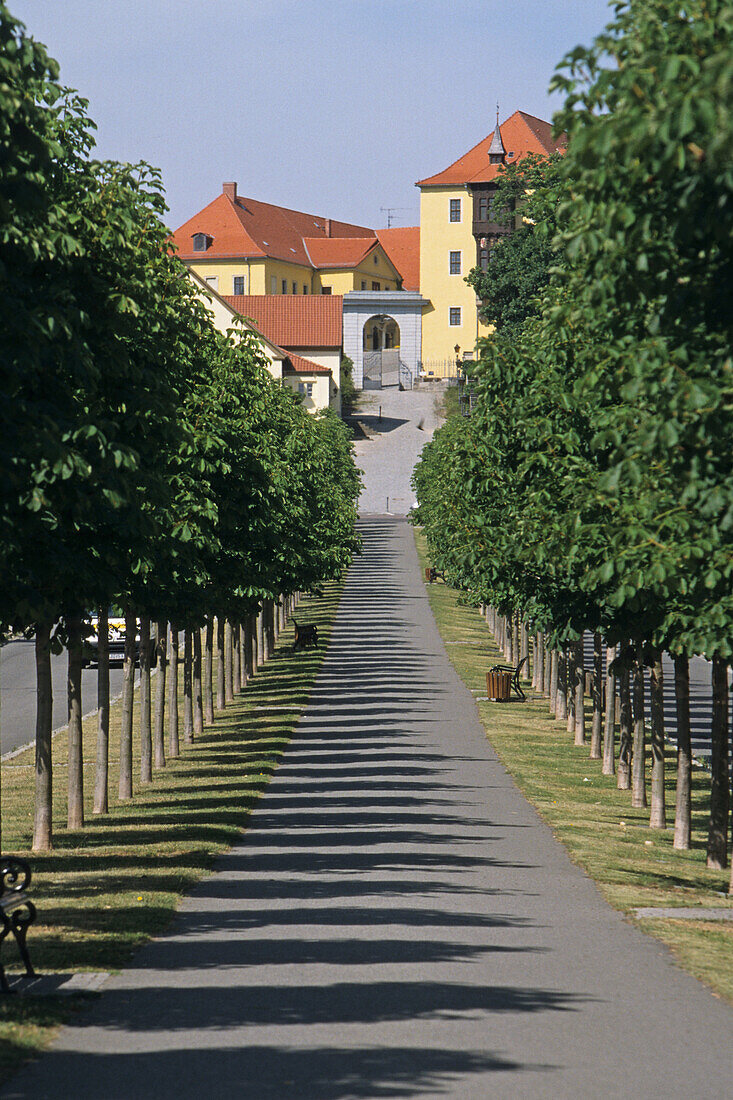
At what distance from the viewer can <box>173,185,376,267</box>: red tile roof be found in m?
143

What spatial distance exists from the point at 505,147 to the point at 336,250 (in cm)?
2681

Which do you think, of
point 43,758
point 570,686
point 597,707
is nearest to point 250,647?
point 570,686

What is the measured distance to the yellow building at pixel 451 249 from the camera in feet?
446

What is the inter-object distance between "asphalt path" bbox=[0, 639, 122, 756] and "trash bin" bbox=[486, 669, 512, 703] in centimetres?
1017

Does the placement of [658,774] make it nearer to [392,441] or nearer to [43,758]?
[43,758]

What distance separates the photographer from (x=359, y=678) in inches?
1684

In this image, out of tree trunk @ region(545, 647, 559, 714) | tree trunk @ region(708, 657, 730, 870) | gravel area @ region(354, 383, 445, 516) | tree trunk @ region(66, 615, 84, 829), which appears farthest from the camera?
gravel area @ region(354, 383, 445, 516)

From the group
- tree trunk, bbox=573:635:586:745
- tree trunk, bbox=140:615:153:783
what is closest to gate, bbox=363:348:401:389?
tree trunk, bbox=573:635:586:745

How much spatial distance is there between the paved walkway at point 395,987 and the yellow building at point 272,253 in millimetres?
126709

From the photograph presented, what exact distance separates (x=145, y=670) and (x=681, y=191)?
1816 cm

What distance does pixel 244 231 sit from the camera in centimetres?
14500

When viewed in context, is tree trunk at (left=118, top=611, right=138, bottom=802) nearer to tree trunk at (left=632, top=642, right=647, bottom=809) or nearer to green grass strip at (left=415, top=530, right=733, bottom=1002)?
green grass strip at (left=415, top=530, right=733, bottom=1002)

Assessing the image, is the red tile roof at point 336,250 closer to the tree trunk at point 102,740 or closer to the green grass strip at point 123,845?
the green grass strip at point 123,845

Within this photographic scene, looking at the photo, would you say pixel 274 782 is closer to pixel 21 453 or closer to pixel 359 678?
pixel 21 453
